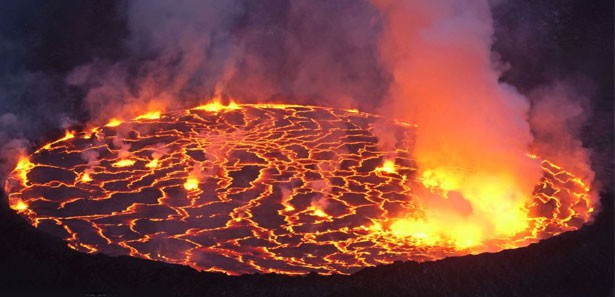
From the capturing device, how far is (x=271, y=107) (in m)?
15.6

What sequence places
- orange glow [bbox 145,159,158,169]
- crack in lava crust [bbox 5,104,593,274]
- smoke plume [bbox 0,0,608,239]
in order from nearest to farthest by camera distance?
crack in lava crust [bbox 5,104,593,274] < smoke plume [bbox 0,0,608,239] < orange glow [bbox 145,159,158,169]

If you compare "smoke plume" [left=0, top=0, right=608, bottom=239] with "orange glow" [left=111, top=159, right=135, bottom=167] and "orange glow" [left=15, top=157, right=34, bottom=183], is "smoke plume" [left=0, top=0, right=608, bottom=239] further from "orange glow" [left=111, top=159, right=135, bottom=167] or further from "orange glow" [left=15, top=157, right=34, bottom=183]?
"orange glow" [left=111, top=159, right=135, bottom=167]

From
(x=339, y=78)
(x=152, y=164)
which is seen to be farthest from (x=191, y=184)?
(x=339, y=78)

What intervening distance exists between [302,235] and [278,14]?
10.6 metres

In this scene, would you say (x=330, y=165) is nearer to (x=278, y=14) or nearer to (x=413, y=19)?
(x=413, y=19)

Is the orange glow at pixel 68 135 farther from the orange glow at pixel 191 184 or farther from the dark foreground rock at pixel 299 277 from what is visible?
the dark foreground rock at pixel 299 277

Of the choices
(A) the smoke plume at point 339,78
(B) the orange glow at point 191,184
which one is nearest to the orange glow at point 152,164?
(B) the orange glow at point 191,184

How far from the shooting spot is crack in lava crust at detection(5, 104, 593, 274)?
8.16m

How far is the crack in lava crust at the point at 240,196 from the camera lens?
816 centimetres

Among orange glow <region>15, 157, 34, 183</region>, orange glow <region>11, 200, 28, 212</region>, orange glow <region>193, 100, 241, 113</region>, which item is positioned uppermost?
orange glow <region>193, 100, 241, 113</region>

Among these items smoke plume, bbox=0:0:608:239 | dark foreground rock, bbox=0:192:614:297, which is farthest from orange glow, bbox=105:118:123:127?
dark foreground rock, bbox=0:192:614:297

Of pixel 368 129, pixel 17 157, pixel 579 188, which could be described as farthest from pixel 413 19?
pixel 17 157

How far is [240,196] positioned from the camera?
9828 millimetres

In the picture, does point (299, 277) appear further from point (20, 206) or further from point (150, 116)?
point (150, 116)
